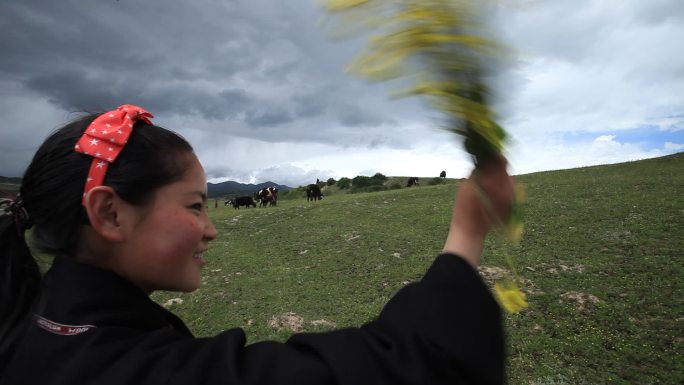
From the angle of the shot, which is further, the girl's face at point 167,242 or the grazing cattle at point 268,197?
the grazing cattle at point 268,197

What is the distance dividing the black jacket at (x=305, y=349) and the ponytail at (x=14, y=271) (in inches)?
9.9

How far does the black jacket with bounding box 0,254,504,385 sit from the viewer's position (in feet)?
3.12

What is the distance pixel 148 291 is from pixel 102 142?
545 millimetres

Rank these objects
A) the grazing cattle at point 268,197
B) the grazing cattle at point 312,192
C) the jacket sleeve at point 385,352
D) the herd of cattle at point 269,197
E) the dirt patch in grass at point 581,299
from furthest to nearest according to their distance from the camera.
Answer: the grazing cattle at point 268,197
the herd of cattle at point 269,197
the grazing cattle at point 312,192
the dirt patch in grass at point 581,299
the jacket sleeve at point 385,352

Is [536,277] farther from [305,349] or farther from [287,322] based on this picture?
[305,349]

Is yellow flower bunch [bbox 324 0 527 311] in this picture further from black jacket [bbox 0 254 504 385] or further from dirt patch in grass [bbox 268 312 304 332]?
dirt patch in grass [bbox 268 312 304 332]

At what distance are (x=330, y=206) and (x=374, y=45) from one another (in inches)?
730

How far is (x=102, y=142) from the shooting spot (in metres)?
1.39

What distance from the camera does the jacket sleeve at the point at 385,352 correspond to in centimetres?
95

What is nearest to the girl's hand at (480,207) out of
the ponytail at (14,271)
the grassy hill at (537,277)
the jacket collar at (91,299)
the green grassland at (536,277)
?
the jacket collar at (91,299)

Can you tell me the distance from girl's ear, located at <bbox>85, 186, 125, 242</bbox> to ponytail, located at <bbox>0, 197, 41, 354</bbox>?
40cm

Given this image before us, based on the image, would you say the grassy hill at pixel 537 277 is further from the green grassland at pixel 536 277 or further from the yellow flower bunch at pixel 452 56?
the yellow flower bunch at pixel 452 56

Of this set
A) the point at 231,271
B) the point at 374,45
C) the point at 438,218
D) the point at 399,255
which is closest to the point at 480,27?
Result: the point at 374,45

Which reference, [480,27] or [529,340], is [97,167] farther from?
[529,340]
